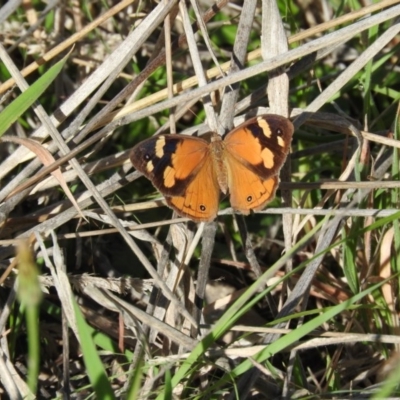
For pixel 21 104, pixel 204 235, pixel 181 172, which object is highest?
pixel 21 104

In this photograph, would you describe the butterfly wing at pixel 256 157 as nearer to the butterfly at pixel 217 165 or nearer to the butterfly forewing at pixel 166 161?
the butterfly at pixel 217 165

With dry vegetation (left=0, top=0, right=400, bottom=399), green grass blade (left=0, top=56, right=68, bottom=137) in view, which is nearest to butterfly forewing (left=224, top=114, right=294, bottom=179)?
dry vegetation (left=0, top=0, right=400, bottom=399)

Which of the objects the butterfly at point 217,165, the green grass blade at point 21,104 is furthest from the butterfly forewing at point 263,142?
the green grass blade at point 21,104

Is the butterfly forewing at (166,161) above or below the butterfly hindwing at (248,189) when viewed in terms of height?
above

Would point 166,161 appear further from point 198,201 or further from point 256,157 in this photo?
point 256,157

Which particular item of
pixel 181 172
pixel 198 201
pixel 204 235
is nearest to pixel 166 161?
pixel 181 172

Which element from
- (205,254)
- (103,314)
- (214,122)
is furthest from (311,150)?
(103,314)

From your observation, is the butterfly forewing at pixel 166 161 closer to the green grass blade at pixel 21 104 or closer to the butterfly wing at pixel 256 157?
the butterfly wing at pixel 256 157

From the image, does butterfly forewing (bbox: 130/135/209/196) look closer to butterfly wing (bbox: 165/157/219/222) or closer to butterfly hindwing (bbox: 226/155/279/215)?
butterfly wing (bbox: 165/157/219/222)
